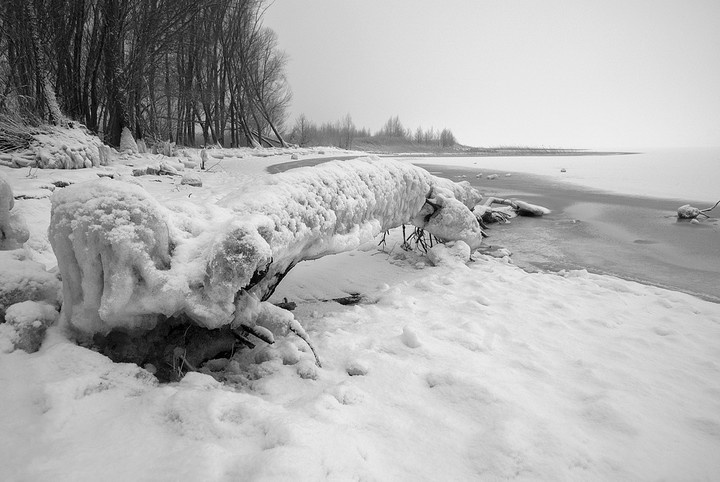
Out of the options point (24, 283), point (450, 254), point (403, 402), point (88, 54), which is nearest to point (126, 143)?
point (88, 54)

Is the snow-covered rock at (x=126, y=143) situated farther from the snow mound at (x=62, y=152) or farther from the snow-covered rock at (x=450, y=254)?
the snow-covered rock at (x=450, y=254)

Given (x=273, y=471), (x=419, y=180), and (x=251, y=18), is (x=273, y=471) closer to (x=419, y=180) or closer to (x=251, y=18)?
(x=419, y=180)

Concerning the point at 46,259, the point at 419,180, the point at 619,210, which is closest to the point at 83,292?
the point at 46,259

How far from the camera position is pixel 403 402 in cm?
203

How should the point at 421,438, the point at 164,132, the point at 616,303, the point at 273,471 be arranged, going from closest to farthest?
the point at 273,471 → the point at 421,438 → the point at 616,303 → the point at 164,132

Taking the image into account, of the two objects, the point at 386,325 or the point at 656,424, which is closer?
the point at 656,424

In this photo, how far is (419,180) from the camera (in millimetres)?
4832

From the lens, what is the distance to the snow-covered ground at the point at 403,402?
134 centimetres

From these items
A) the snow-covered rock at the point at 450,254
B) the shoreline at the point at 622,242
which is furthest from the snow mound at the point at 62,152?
the shoreline at the point at 622,242

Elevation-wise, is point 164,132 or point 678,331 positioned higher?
point 164,132

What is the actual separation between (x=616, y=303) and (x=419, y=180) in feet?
8.72

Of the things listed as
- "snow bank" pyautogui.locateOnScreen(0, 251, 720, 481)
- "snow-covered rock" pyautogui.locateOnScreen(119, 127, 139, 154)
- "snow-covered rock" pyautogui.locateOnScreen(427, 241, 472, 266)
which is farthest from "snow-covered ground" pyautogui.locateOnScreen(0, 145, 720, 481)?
"snow-covered rock" pyautogui.locateOnScreen(119, 127, 139, 154)

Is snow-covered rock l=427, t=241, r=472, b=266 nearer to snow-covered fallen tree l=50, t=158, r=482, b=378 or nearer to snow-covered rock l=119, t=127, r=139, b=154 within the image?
snow-covered fallen tree l=50, t=158, r=482, b=378

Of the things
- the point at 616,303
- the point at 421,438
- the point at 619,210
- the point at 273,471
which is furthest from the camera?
the point at 619,210
